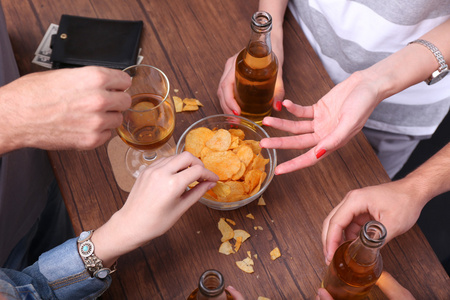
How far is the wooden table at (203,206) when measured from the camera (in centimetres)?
106

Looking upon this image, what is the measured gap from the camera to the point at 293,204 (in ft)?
3.84

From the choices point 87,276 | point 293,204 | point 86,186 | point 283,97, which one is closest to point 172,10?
point 283,97

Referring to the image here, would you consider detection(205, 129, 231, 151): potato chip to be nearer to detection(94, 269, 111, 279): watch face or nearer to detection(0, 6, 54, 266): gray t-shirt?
detection(94, 269, 111, 279): watch face

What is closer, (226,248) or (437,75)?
(226,248)

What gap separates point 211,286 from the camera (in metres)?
0.87

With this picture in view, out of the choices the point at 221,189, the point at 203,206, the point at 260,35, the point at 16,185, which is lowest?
the point at 16,185

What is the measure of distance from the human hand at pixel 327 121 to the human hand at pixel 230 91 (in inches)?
3.1

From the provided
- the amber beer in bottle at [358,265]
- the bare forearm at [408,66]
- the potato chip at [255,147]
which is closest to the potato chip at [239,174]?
the potato chip at [255,147]

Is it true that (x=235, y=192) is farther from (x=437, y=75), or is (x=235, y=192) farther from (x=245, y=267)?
(x=437, y=75)

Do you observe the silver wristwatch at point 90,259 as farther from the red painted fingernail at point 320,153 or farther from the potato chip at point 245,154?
the red painted fingernail at point 320,153

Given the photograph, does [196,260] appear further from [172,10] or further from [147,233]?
[172,10]

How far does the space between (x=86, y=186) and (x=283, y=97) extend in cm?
67

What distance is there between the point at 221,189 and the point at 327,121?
1.39 feet

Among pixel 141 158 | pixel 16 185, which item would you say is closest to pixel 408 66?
pixel 141 158
